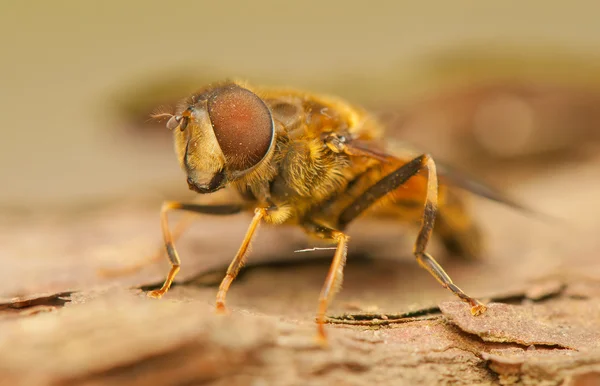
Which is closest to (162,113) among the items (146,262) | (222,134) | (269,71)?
(222,134)

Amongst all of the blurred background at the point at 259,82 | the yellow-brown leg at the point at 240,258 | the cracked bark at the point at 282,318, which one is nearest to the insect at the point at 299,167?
the yellow-brown leg at the point at 240,258

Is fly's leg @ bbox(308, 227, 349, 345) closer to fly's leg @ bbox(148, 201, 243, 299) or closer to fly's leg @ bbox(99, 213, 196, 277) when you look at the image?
fly's leg @ bbox(148, 201, 243, 299)

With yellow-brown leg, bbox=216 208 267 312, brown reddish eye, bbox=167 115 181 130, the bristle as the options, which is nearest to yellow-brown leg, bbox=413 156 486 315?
yellow-brown leg, bbox=216 208 267 312

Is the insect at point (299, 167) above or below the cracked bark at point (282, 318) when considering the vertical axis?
above

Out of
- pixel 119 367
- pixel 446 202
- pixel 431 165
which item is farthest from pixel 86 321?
pixel 446 202

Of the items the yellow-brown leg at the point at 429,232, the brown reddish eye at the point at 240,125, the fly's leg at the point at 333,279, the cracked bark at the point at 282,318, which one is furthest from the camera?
the yellow-brown leg at the point at 429,232

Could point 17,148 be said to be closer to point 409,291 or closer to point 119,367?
point 409,291

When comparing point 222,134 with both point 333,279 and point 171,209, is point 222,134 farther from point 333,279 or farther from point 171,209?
point 333,279

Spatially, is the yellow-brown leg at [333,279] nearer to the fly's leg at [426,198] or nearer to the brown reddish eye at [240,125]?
the fly's leg at [426,198]
